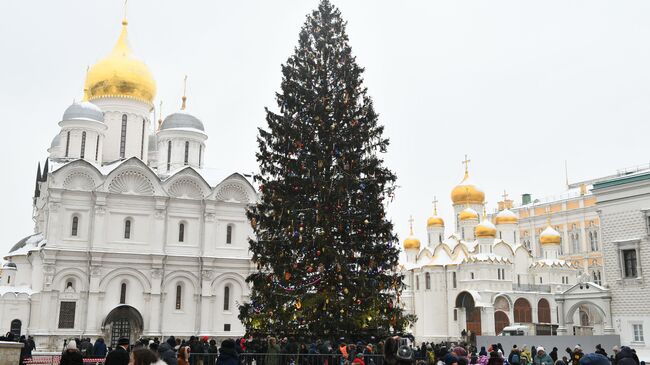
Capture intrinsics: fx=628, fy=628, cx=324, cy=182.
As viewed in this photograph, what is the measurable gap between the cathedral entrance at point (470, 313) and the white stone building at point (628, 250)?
16.2 metres

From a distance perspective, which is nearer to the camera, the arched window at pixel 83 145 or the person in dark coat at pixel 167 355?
the person in dark coat at pixel 167 355

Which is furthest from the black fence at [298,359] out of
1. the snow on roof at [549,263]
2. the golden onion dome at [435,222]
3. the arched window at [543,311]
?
the golden onion dome at [435,222]

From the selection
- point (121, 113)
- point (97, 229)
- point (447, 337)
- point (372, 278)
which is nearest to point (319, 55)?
point (372, 278)

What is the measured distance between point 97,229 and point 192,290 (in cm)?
634

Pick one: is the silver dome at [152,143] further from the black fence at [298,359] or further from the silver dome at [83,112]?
the black fence at [298,359]

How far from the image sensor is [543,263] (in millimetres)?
48875

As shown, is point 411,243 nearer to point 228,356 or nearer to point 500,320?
point 500,320

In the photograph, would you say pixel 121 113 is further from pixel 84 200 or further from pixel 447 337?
pixel 447 337

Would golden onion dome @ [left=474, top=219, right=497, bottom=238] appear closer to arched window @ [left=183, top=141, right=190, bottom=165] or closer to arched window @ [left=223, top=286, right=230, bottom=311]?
arched window @ [left=223, top=286, right=230, bottom=311]

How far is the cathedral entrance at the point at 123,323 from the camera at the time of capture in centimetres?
3381

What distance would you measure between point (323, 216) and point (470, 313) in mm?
32165

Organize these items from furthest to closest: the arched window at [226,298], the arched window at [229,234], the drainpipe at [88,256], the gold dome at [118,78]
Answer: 1. the gold dome at [118,78]
2. the arched window at [229,234]
3. the arched window at [226,298]
4. the drainpipe at [88,256]

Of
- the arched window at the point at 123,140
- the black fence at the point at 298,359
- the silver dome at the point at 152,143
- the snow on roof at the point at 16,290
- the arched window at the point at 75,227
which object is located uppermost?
the silver dome at the point at 152,143

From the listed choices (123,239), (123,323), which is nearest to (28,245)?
(123,239)
